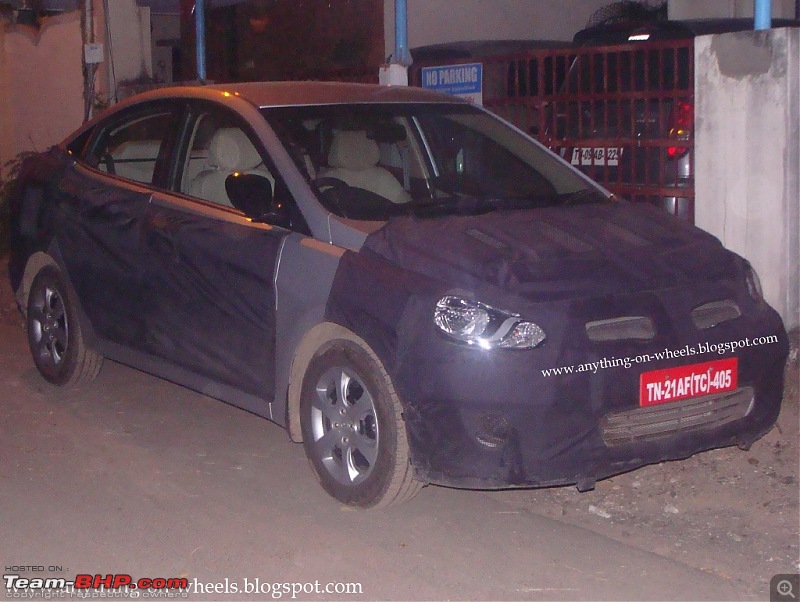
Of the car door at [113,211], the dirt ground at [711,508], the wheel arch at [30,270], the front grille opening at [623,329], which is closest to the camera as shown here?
the front grille opening at [623,329]

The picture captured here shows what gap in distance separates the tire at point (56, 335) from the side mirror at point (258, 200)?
5.85 feet

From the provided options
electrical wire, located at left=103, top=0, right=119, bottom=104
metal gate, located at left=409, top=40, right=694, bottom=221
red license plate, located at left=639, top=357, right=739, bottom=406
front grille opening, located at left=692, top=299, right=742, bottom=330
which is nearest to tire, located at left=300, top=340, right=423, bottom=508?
red license plate, located at left=639, top=357, right=739, bottom=406

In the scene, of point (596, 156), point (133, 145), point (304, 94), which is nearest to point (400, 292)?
point (304, 94)

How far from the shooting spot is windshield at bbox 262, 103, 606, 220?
199 inches

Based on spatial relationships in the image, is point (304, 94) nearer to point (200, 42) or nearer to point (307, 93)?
point (307, 93)

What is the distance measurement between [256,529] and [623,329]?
1.72m

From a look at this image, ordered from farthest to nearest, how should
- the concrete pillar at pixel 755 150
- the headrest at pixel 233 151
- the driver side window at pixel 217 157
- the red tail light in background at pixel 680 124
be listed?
the red tail light in background at pixel 680 124
the concrete pillar at pixel 755 150
the headrest at pixel 233 151
the driver side window at pixel 217 157

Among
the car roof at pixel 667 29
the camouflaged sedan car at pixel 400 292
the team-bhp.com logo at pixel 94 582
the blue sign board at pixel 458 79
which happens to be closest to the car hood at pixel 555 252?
the camouflaged sedan car at pixel 400 292

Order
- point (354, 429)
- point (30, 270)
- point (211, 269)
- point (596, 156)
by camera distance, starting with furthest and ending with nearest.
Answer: point (596, 156)
point (30, 270)
point (211, 269)
point (354, 429)

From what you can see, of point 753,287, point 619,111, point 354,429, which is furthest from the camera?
point 619,111

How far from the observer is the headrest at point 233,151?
5445 mm

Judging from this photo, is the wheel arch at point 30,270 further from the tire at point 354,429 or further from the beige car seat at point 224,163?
the tire at point 354,429

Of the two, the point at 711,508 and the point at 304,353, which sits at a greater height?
the point at 304,353

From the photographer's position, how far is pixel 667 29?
32.7ft
